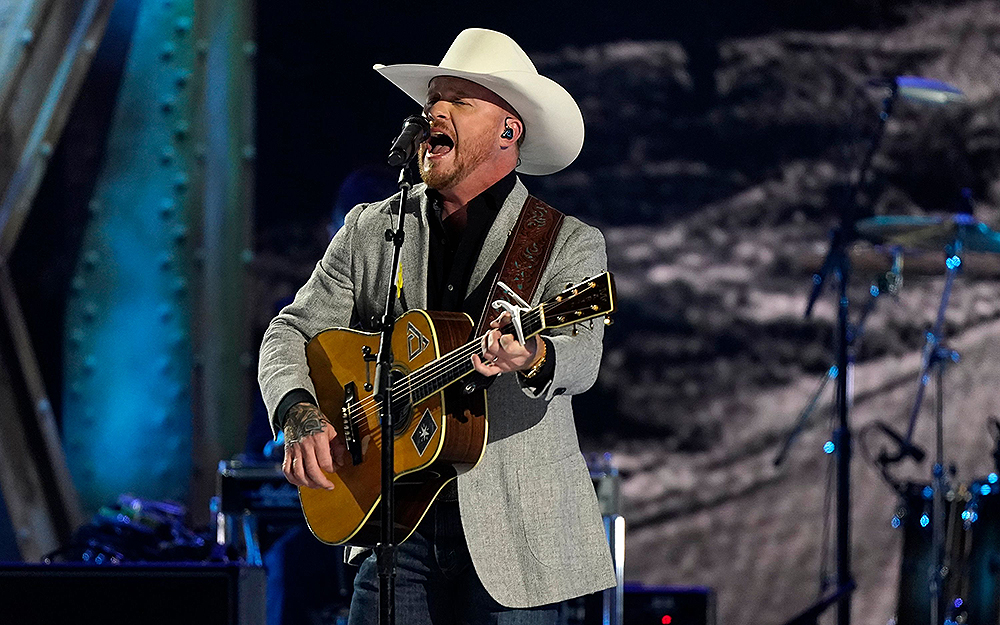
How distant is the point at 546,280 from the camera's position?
2.57m

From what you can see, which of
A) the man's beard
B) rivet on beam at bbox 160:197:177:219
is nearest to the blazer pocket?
the man's beard

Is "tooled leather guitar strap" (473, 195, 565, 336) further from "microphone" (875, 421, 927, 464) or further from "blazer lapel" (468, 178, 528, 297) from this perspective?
"microphone" (875, 421, 927, 464)

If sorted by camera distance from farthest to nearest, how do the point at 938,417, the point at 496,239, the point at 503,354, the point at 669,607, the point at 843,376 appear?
1. the point at 938,417
2. the point at 843,376
3. the point at 669,607
4. the point at 496,239
5. the point at 503,354

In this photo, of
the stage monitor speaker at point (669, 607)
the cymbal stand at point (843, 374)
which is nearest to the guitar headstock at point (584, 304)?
the stage monitor speaker at point (669, 607)

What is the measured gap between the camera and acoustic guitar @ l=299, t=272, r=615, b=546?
2336 millimetres

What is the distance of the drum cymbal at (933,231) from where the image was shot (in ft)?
17.3

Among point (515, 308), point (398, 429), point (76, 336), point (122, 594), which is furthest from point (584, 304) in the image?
point (76, 336)

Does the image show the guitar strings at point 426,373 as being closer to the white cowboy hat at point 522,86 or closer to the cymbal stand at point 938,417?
the white cowboy hat at point 522,86

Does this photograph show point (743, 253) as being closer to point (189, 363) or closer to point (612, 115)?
point (612, 115)

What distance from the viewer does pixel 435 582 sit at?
254 cm

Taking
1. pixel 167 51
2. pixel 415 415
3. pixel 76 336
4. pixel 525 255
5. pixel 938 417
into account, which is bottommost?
pixel 415 415

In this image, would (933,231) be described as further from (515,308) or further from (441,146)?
(515,308)

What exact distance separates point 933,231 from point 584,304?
3.52 m

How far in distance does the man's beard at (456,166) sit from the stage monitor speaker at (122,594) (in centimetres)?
165
